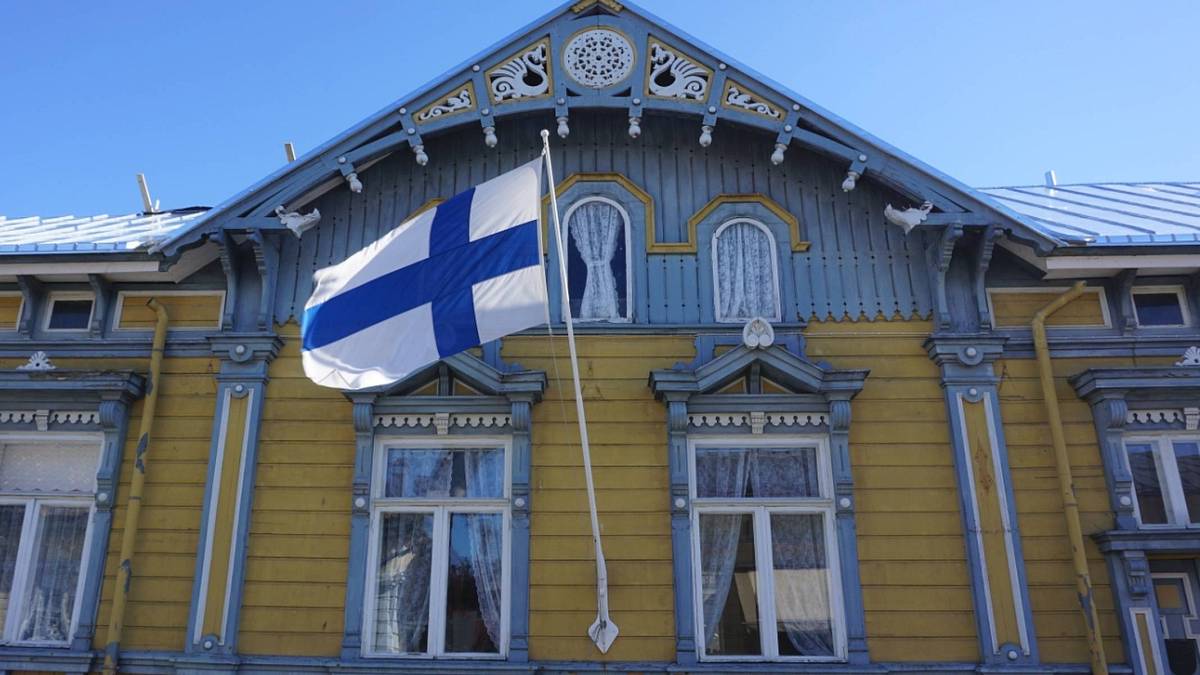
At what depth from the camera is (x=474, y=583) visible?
367 inches

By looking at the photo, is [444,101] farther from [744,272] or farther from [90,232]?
[90,232]

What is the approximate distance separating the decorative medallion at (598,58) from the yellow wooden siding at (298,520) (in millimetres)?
3764

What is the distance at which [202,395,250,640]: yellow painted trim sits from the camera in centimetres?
914

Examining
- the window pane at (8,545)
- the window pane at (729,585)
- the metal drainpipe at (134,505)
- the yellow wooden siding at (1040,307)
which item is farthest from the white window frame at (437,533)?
the yellow wooden siding at (1040,307)

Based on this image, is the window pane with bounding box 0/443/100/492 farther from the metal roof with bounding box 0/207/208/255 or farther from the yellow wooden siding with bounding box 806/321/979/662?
the yellow wooden siding with bounding box 806/321/979/662

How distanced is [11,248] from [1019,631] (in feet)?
32.1

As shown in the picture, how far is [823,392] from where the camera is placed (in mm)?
9523

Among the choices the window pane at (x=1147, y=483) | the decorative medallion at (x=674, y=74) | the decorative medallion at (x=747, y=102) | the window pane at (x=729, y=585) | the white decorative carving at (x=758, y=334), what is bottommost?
the window pane at (x=729, y=585)

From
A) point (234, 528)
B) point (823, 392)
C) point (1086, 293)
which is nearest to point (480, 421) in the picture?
point (234, 528)

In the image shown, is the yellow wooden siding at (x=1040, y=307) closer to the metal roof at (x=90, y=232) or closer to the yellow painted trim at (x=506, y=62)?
the yellow painted trim at (x=506, y=62)

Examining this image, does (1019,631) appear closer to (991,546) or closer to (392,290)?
(991,546)

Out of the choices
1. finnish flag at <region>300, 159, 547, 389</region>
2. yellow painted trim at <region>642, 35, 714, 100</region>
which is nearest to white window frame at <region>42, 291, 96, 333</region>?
finnish flag at <region>300, 159, 547, 389</region>

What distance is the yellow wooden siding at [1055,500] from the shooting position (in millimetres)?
8906

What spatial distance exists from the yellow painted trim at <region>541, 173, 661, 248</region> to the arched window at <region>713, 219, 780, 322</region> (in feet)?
2.23
